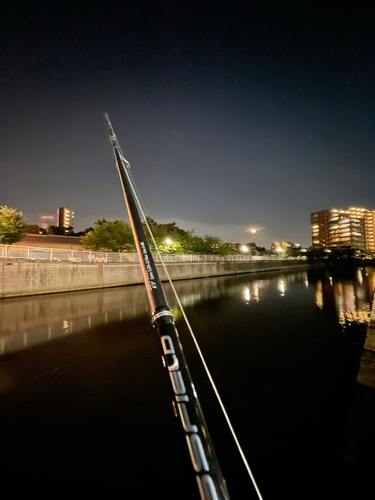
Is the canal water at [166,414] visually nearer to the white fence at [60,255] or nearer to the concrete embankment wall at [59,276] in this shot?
the white fence at [60,255]

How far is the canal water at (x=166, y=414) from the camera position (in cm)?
274

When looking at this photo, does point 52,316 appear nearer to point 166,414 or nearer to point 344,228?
point 166,414

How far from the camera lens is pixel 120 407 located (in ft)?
13.5

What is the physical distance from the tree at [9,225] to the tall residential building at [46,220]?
7972cm

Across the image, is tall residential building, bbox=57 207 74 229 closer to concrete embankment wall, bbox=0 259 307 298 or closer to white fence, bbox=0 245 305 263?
white fence, bbox=0 245 305 263

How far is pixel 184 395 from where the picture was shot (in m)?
1.50

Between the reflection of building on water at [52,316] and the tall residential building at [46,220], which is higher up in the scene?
the tall residential building at [46,220]

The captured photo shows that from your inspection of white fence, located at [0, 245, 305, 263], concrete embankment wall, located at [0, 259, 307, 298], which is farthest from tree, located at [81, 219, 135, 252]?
concrete embankment wall, located at [0, 259, 307, 298]

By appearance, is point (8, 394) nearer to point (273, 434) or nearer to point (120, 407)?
point (120, 407)

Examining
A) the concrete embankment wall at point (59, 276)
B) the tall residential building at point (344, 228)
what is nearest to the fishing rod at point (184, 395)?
the concrete embankment wall at point (59, 276)

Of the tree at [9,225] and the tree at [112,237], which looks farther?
the tree at [112,237]

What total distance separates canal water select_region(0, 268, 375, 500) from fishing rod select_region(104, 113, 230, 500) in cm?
8

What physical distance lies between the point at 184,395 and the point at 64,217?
4858 inches

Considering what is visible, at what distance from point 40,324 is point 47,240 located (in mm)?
36432
